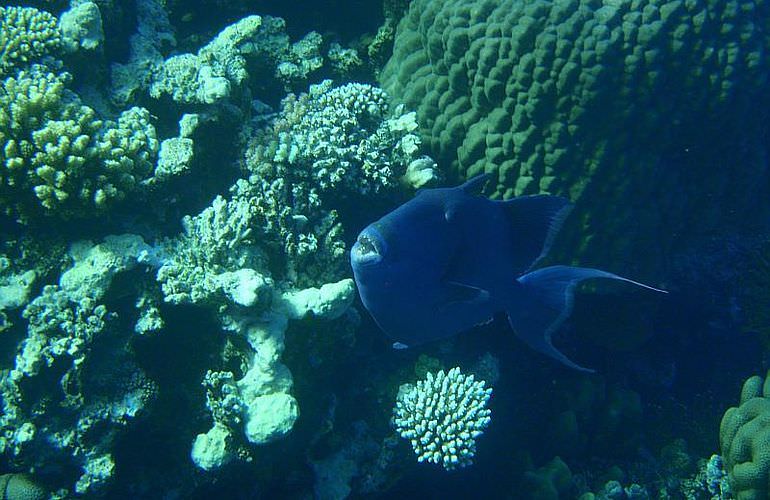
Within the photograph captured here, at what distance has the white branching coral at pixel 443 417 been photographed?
135 inches

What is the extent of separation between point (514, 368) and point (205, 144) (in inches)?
133

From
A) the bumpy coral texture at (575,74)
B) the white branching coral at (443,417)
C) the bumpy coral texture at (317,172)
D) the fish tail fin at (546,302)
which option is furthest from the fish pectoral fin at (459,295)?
the bumpy coral texture at (575,74)

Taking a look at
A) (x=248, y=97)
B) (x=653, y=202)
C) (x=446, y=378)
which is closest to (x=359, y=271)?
(x=446, y=378)

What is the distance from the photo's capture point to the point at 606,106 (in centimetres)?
357

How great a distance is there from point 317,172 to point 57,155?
1.73 metres

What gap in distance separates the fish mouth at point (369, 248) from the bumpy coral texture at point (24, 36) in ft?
9.81

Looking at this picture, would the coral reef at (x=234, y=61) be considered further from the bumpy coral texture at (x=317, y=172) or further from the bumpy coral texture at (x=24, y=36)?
the bumpy coral texture at (x=24, y=36)

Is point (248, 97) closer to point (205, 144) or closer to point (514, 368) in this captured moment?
point (205, 144)

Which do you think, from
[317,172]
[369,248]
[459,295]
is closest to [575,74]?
[459,295]

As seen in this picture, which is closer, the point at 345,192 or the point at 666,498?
the point at 345,192

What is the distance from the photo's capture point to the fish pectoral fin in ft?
9.39

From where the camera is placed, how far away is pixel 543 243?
10.1 ft

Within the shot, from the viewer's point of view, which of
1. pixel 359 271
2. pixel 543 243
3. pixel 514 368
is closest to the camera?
pixel 359 271

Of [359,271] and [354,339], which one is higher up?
[359,271]
